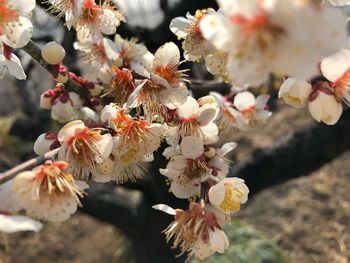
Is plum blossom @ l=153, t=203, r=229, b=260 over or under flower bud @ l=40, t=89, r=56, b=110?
over

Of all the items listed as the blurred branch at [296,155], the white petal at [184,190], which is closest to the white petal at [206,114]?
the white petal at [184,190]

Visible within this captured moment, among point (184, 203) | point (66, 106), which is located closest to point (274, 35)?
point (66, 106)

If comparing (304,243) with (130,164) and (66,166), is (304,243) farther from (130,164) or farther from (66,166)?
(66,166)

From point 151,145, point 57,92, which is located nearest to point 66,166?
point 151,145

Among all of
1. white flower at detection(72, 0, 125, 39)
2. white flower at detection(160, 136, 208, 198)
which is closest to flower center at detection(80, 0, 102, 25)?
white flower at detection(72, 0, 125, 39)

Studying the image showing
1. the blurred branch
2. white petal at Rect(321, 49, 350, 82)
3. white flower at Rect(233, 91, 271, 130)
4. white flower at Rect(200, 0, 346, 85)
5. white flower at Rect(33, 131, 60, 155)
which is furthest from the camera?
the blurred branch

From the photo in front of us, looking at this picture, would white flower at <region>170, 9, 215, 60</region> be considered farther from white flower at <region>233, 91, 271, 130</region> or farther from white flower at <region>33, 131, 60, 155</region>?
white flower at <region>233, 91, 271, 130</region>

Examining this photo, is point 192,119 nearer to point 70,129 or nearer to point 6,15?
point 70,129
